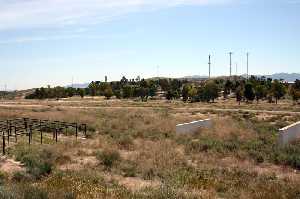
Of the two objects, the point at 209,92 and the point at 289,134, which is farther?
the point at 209,92

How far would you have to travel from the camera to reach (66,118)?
41688mm

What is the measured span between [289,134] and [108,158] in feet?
39.4

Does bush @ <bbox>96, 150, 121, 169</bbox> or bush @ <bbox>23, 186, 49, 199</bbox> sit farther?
bush @ <bbox>96, 150, 121, 169</bbox>

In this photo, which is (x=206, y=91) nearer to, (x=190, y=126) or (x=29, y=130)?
(x=190, y=126)

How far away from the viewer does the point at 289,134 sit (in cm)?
2531

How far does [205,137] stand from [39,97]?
383 ft

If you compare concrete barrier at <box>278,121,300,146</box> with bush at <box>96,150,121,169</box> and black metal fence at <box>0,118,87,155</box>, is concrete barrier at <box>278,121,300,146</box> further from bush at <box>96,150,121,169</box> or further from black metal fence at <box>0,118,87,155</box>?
black metal fence at <box>0,118,87,155</box>

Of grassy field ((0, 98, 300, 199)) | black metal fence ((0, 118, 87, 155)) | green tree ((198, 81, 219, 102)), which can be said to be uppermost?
green tree ((198, 81, 219, 102))

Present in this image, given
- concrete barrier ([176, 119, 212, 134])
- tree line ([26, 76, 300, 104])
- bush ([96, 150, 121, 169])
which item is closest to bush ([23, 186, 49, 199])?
bush ([96, 150, 121, 169])

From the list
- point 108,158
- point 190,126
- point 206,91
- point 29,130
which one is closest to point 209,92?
point 206,91

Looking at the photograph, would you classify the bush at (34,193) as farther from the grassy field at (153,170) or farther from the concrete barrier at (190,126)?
the concrete barrier at (190,126)

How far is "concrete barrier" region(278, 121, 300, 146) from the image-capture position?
23.9m

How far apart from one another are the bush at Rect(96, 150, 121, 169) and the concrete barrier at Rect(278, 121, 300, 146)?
983 centimetres

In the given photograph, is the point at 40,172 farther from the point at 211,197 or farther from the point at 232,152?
the point at 232,152
